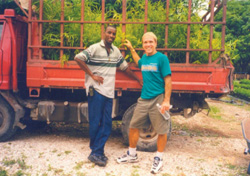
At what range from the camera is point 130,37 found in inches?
159

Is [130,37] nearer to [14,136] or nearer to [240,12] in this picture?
[14,136]

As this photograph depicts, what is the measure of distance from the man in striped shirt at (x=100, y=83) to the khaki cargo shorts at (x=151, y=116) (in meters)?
0.43

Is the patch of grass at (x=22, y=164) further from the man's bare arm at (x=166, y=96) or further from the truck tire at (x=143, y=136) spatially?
the man's bare arm at (x=166, y=96)

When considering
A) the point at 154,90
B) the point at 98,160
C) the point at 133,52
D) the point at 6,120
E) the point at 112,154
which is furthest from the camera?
the point at 6,120

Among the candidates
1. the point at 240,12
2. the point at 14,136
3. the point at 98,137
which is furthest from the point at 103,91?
the point at 240,12

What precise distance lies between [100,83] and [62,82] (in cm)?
87

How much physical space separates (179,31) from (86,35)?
148 centimetres

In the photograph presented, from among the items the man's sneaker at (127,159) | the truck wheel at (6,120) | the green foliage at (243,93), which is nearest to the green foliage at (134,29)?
the truck wheel at (6,120)

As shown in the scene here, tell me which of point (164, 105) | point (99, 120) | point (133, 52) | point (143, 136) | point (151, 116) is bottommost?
point (143, 136)

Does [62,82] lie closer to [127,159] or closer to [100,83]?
[100,83]

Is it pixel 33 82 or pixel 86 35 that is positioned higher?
pixel 86 35

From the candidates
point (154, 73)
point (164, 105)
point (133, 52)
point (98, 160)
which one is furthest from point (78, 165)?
point (133, 52)

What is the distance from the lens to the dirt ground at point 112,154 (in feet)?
11.4

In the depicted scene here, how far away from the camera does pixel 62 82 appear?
13.7ft
